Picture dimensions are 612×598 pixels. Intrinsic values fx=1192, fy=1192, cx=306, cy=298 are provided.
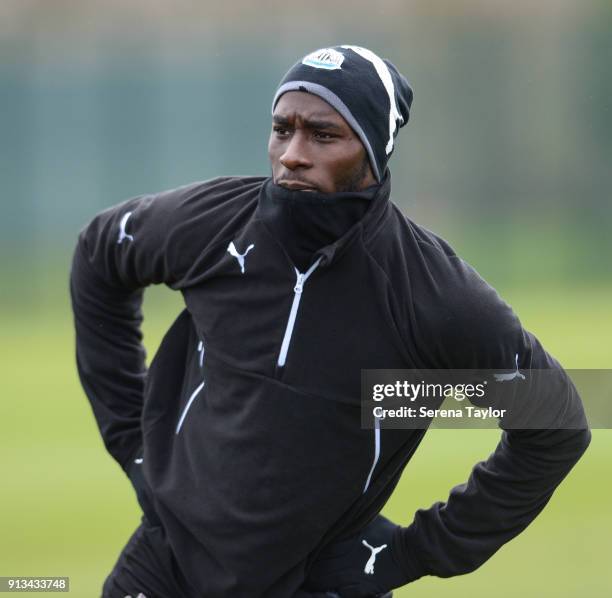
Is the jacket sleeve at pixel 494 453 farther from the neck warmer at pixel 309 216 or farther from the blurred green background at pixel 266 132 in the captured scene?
the blurred green background at pixel 266 132

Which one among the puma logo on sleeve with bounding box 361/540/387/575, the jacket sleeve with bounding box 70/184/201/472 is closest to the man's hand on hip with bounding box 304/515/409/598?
the puma logo on sleeve with bounding box 361/540/387/575

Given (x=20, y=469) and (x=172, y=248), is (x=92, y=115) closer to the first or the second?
(x=20, y=469)

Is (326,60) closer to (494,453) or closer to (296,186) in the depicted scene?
(296,186)

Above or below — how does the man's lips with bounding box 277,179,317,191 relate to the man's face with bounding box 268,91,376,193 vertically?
below

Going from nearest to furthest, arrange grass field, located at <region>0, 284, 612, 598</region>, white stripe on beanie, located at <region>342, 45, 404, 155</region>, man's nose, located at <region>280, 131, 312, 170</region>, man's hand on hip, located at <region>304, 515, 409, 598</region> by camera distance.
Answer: man's nose, located at <region>280, 131, 312, 170</region>
white stripe on beanie, located at <region>342, 45, 404, 155</region>
man's hand on hip, located at <region>304, 515, 409, 598</region>
grass field, located at <region>0, 284, 612, 598</region>

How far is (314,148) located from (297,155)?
0.04 m

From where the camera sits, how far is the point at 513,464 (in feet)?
8.44

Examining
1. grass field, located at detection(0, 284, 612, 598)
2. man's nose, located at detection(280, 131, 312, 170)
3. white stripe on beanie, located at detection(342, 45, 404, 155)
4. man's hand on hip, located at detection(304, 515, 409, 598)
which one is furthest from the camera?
grass field, located at detection(0, 284, 612, 598)

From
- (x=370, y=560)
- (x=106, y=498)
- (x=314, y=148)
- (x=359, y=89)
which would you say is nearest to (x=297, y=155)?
(x=314, y=148)

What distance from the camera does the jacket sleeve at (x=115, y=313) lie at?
105 inches

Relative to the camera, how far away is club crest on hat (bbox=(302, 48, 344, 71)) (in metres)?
2.37

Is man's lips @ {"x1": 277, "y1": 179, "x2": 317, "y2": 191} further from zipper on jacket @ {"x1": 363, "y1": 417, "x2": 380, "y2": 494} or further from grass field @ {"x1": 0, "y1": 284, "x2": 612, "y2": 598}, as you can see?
grass field @ {"x1": 0, "y1": 284, "x2": 612, "y2": 598}

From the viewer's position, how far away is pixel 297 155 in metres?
2.34

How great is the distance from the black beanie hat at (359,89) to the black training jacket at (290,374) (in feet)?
0.39
